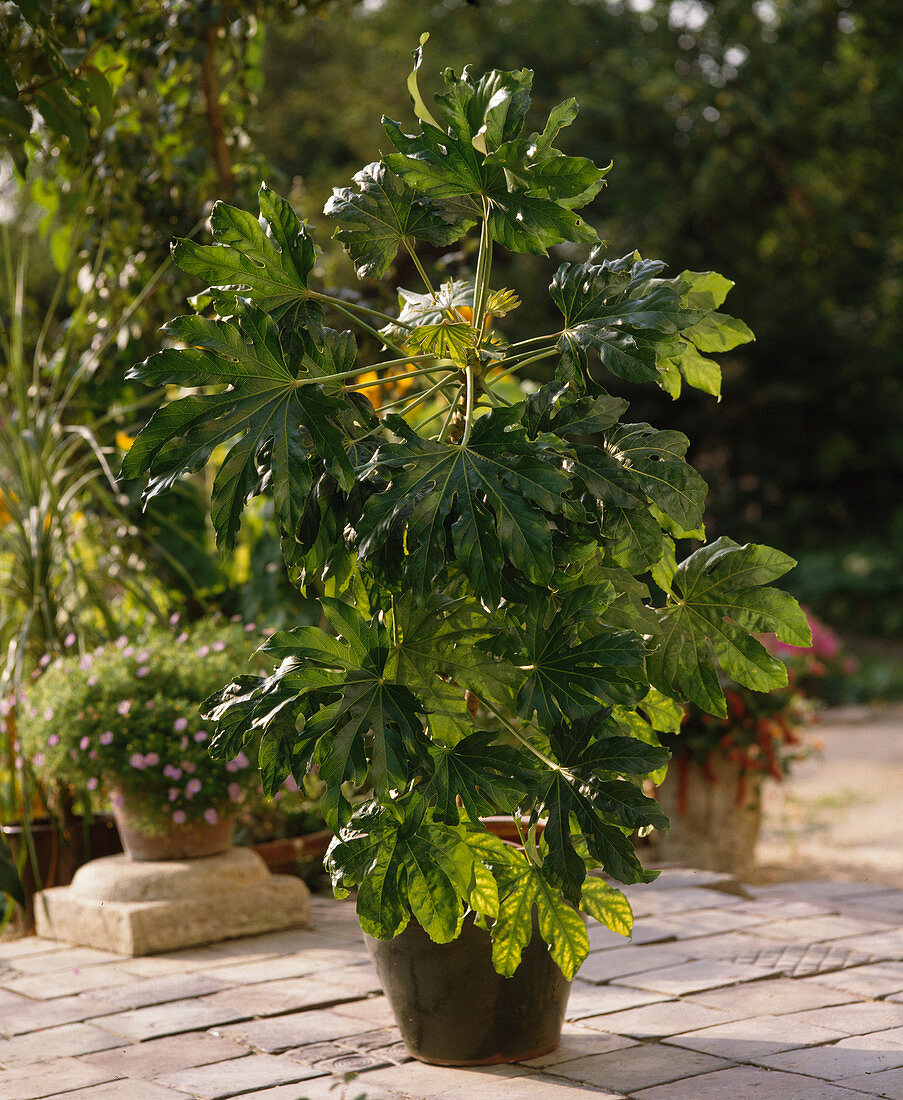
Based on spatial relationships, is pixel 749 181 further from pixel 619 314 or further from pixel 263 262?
pixel 263 262

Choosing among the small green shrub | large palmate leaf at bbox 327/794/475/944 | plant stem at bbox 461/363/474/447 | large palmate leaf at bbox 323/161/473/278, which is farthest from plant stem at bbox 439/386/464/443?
the small green shrub

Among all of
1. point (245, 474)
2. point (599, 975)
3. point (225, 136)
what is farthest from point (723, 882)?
point (225, 136)

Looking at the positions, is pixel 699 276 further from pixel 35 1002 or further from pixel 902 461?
pixel 902 461

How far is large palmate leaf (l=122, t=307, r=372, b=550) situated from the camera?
6.34 feet

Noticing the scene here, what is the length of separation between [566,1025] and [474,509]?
1322mm

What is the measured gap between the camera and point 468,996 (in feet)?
7.56

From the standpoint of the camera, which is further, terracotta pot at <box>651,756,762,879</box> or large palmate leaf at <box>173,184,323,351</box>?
terracotta pot at <box>651,756,762,879</box>

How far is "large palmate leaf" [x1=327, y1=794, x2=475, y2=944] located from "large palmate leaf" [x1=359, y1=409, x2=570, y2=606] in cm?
43

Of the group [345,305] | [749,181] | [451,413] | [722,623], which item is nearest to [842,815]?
[722,623]

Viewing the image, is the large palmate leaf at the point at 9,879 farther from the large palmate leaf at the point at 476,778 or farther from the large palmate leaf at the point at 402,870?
the large palmate leaf at the point at 476,778

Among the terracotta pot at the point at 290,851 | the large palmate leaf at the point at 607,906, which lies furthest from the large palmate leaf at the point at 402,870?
the terracotta pot at the point at 290,851

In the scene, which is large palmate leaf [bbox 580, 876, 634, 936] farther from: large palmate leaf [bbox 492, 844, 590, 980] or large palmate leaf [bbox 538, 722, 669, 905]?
large palmate leaf [bbox 538, 722, 669, 905]

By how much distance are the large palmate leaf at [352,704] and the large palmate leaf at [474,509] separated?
0.61 ft

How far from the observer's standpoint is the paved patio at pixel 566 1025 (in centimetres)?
222
